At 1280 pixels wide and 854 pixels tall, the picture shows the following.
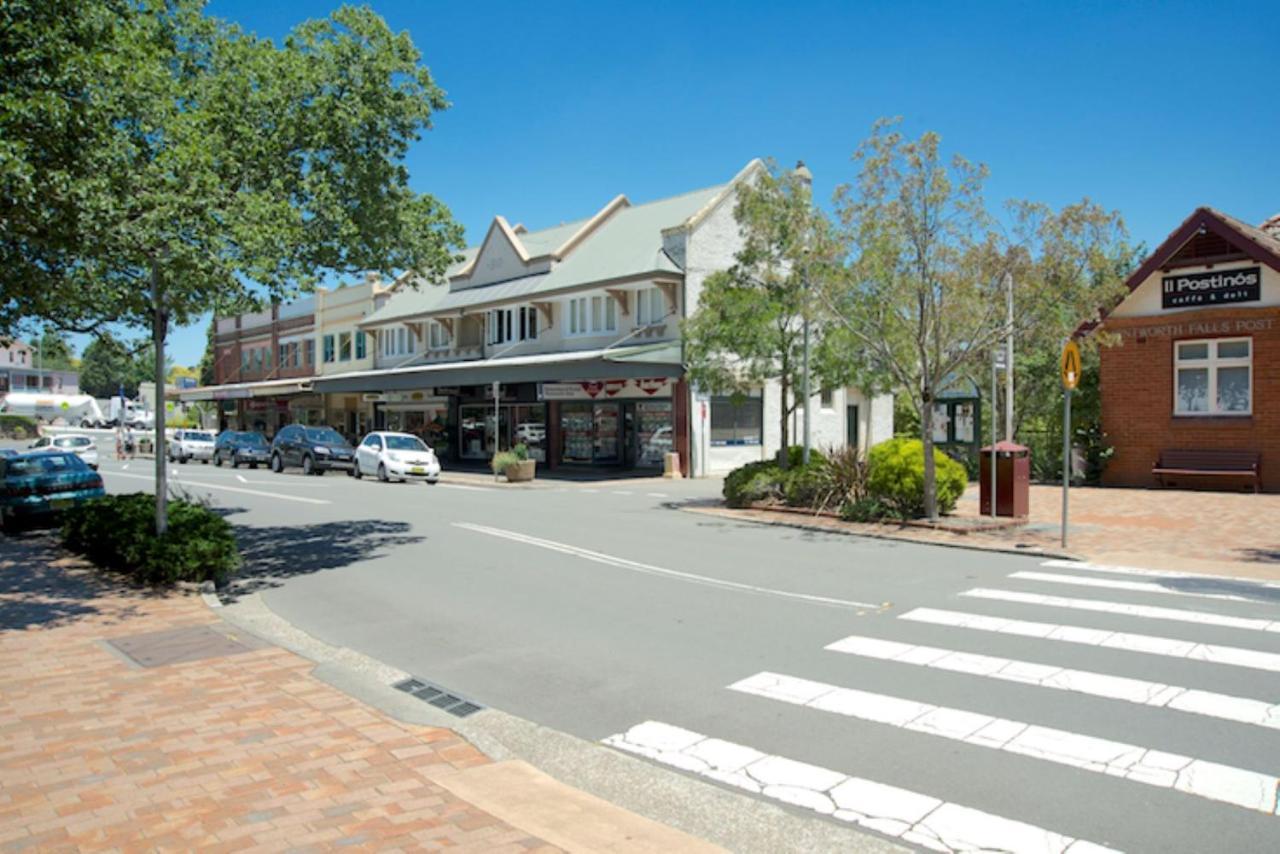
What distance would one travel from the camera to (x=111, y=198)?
8289mm

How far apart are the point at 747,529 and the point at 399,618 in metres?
8.06

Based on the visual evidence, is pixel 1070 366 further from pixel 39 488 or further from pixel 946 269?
pixel 39 488

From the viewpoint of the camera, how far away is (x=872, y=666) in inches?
278

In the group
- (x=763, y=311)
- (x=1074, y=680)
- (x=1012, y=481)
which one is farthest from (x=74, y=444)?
(x=1074, y=680)

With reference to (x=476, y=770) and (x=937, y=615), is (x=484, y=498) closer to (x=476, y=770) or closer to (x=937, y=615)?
(x=937, y=615)

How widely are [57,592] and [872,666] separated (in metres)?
8.90

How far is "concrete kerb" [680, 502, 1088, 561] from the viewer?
41.5ft

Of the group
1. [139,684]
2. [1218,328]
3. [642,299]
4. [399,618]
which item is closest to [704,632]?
[399,618]

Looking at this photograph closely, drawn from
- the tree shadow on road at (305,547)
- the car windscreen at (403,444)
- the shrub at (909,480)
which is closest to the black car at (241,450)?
the car windscreen at (403,444)

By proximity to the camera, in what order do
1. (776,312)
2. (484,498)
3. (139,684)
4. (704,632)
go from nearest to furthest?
(139,684), (704,632), (776,312), (484,498)

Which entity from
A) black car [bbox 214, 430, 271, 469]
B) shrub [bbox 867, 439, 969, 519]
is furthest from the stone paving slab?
black car [bbox 214, 430, 271, 469]

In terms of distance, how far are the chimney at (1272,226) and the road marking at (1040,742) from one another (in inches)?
842

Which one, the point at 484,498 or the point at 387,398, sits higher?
the point at 387,398

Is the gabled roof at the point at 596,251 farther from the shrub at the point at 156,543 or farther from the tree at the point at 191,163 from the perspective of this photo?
the shrub at the point at 156,543
